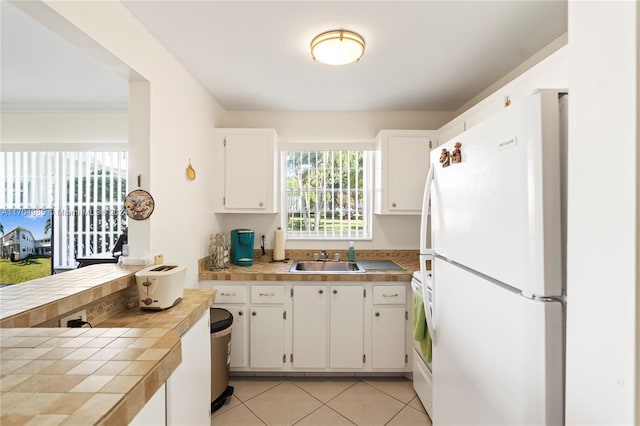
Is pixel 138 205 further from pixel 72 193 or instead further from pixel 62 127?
pixel 62 127

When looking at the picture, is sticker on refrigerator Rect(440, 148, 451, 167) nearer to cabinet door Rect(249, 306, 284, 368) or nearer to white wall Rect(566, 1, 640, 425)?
white wall Rect(566, 1, 640, 425)

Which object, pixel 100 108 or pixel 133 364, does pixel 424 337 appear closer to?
pixel 133 364

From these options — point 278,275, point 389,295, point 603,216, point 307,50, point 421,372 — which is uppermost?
point 307,50

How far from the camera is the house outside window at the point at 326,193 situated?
3023 millimetres

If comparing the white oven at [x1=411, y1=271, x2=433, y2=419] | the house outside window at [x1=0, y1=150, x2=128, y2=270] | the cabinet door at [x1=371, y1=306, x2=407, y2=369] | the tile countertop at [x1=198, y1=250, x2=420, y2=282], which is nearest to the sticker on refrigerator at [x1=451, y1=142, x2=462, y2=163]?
the white oven at [x1=411, y1=271, x2=433, y2=419]

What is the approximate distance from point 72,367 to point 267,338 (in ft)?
6.00

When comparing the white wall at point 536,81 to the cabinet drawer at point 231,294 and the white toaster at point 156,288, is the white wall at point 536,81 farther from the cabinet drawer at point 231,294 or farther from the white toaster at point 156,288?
the cabinet drawer at point 231,294

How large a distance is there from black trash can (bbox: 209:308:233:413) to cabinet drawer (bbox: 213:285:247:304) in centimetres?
22

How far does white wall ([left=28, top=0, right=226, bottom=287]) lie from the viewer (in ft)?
4.38

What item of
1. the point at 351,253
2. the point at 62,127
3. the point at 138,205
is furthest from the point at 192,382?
the point at 62,127

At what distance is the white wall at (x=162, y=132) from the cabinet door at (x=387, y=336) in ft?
5.08

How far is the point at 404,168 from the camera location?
2.64 meters

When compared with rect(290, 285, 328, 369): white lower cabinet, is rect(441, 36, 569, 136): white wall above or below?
above

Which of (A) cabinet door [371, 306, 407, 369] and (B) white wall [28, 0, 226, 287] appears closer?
(B) white wall [28, 0, 226, 287]
